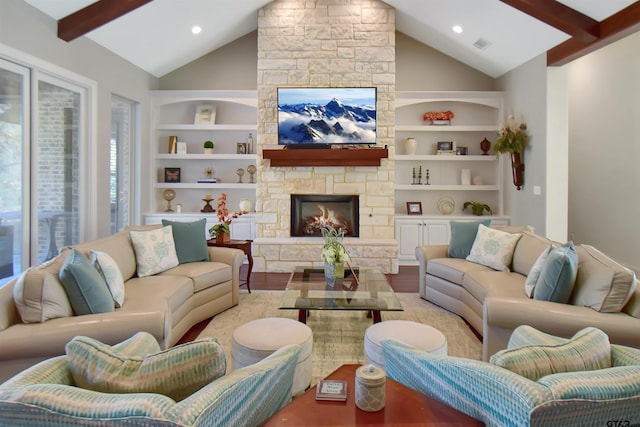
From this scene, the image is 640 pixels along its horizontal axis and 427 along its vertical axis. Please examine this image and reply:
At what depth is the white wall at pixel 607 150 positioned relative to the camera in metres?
5.62

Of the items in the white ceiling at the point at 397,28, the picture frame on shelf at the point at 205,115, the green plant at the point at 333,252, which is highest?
the white ceiling at the point at 397,28

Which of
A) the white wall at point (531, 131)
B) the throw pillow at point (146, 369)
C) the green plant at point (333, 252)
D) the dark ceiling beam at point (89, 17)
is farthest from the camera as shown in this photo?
the white wall at point (531, 131)

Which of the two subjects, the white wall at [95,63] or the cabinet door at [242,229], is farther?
the cabinet door at [242,229]

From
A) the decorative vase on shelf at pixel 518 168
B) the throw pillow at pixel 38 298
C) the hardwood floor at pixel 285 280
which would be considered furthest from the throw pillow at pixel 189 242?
the decorative vase on shelf at pixel 518 168

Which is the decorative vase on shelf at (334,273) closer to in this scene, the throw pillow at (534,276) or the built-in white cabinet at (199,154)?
the throw pillow at (534,276)

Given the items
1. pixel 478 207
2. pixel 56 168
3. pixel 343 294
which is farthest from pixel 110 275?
pixel 478 207

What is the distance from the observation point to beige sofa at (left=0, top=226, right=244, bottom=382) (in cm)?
227

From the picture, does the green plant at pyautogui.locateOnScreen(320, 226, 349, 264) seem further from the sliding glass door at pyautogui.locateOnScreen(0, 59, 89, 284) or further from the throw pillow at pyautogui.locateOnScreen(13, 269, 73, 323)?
the sliding glass door at pyautogui.locateOnScreen(0, 59, 89, 284)

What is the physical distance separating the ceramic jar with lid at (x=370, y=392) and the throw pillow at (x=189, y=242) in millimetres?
3197

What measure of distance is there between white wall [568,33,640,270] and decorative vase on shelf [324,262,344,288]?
423cm

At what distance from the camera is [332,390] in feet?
5.01

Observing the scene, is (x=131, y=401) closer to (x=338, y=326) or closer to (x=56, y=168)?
(x=338, y=326)

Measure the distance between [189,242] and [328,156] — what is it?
2.40 metres

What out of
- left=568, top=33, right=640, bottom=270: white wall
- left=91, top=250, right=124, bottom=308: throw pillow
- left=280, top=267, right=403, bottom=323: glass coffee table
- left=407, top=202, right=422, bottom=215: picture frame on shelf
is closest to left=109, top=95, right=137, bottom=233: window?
left=91, top=250, right=124, bottom=308: throw pillow
